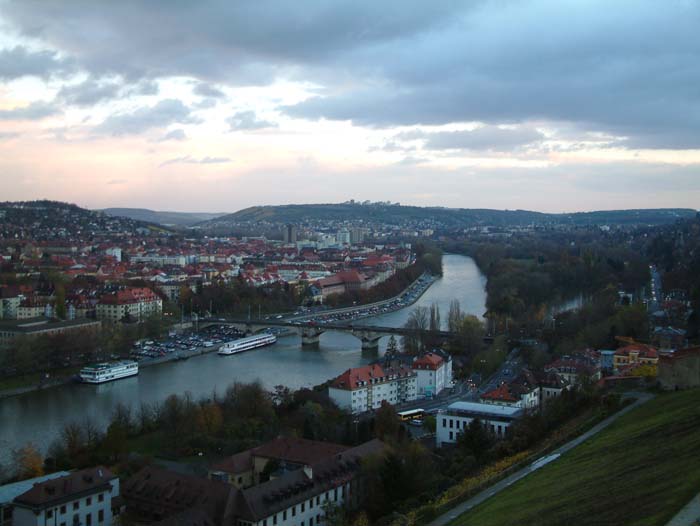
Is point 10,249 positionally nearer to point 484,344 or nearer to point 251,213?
point 484,344

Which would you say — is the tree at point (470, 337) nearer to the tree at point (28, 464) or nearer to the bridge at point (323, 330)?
the bridge at point (323, 330)

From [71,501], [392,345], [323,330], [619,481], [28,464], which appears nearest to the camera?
[619,481]

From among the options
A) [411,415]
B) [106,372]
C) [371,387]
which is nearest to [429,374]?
[371,387]

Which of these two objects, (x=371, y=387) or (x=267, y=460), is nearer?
(x=267, y=460)

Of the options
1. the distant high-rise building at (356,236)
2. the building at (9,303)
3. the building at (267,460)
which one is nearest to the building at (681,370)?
the building at (267,460)

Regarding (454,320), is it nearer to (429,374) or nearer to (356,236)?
(429,374)
